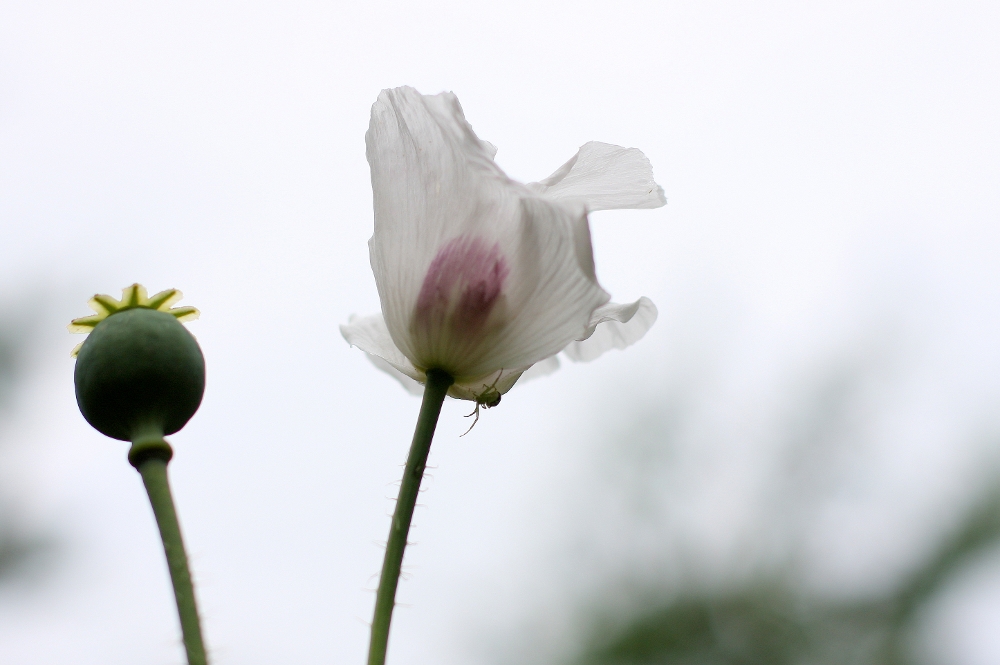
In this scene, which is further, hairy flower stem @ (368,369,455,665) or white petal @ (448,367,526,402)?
white petal @ (448,367,526,402)

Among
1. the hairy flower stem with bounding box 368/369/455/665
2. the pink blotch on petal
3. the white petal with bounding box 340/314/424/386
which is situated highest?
the pink blotch on petal

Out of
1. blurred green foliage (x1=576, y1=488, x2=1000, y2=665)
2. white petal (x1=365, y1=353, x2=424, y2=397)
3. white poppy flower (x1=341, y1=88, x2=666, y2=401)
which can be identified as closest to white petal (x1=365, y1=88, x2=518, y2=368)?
white poppy flower (x1=341, y1=88, x2=666, y2=401)

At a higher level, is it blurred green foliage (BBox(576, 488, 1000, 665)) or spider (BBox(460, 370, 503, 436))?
spider (BBox(460, 370, 503, 436))

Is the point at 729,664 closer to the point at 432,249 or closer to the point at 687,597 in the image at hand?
the point at 687,597

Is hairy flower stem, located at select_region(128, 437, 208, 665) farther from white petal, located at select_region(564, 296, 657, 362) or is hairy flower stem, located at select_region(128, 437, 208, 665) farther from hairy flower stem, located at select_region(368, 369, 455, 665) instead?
white petal, located at select_region(564, 296, 657, 362)

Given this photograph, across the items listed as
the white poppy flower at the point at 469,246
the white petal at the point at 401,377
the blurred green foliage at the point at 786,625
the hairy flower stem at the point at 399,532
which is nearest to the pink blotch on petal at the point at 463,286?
the white poppy flower at the point at 469,246

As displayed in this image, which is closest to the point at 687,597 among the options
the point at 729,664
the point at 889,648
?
the point at 729,664

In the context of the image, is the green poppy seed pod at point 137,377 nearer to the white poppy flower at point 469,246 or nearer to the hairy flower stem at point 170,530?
the hairy flower stem at point 170,530
